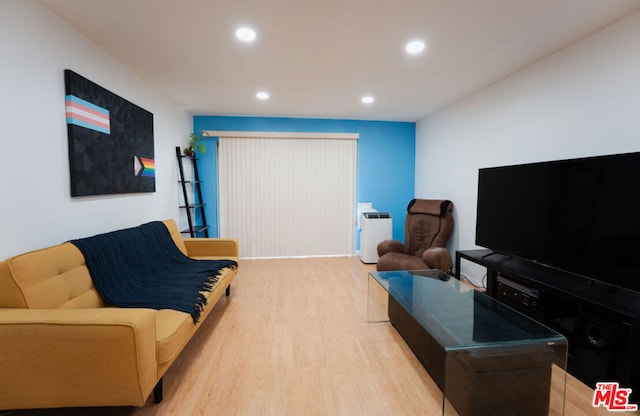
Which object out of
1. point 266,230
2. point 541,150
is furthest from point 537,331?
point 266,230

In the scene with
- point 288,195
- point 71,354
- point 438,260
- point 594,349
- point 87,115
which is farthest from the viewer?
point 288,195

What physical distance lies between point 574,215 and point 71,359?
3054 mm

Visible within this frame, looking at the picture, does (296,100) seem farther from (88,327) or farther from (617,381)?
(617,381)

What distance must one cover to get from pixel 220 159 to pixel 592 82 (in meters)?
4.34

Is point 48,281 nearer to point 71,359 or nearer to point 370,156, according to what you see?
point 71,359

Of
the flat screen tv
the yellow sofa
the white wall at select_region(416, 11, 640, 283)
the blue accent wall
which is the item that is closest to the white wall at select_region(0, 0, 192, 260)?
the yellow sofa

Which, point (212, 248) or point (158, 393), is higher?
point (212, 248)

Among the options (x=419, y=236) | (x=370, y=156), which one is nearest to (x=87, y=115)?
(x=370, y=156)

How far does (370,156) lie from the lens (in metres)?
4.71

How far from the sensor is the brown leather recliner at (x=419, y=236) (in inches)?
134

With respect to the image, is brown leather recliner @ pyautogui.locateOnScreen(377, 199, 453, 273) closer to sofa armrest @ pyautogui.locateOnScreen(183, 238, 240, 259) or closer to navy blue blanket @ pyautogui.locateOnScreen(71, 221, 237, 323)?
sofa armrest @ pyautogui.locateOnScreen(183, 238, 240, 259)

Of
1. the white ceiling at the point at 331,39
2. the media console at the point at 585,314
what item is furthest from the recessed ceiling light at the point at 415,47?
the media console at the point at 585,314

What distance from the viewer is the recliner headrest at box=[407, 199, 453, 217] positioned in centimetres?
373

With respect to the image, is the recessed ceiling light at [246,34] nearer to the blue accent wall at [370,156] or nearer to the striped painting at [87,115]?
the striped painting at [87,115]
